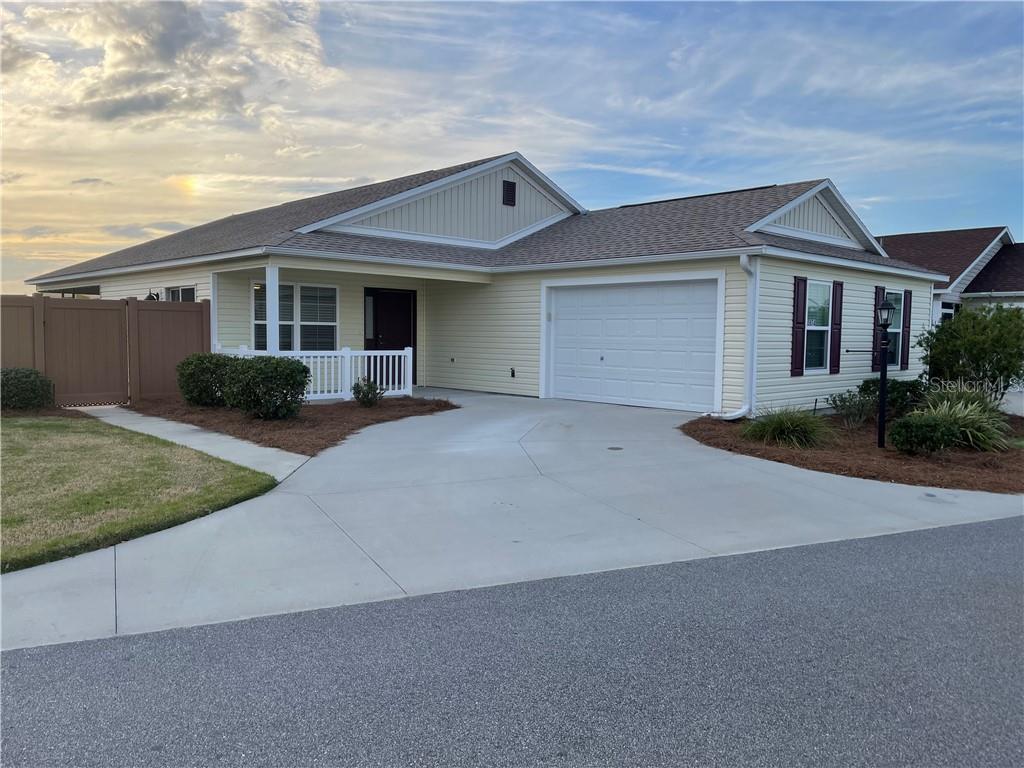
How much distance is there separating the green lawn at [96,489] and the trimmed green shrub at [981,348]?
44.8 feet

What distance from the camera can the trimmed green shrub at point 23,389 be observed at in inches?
496

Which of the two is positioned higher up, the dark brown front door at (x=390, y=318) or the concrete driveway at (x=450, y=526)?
the dark brown front door at (x=390, y=318)

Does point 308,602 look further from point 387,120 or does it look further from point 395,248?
point 387,120

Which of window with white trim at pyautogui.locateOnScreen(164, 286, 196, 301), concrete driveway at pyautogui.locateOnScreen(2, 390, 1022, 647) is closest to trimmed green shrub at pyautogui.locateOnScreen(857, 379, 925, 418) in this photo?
concrete driveway at pyautogui.locateOnScreen(2, 390, 1022, 647)

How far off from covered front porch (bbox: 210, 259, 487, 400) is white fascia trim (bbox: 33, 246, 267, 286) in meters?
0.35

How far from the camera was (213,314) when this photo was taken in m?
15.4

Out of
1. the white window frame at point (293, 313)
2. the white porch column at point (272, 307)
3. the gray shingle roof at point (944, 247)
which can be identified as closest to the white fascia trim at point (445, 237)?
the white window frame at point (293, 313)

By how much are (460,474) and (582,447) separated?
2.35 meters

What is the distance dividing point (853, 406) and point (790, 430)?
378 cm

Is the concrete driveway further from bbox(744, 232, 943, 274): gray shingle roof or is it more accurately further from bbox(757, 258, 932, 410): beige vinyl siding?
bbox(744, 232, 943, 274): gray shingle roof

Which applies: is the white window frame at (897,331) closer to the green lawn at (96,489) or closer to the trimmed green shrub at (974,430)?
the trimmed green shrub at (974,430)

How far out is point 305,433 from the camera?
1077 centimetres

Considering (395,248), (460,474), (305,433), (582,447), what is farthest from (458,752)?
(395,248)

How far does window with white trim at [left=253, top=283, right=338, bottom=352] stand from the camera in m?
15.9
